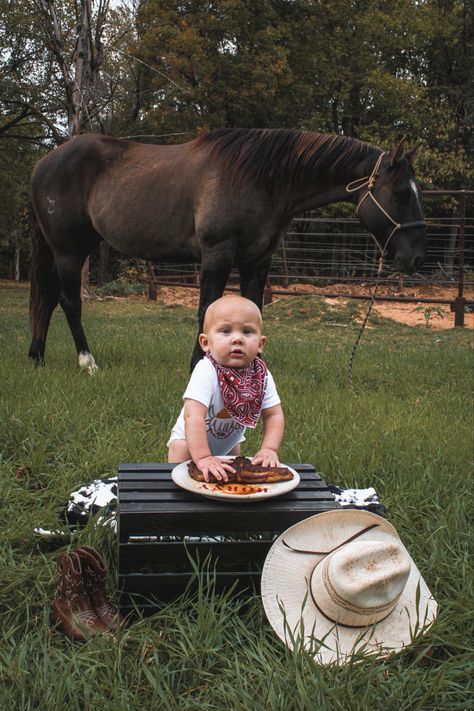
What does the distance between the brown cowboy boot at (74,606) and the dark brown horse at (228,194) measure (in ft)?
9.89

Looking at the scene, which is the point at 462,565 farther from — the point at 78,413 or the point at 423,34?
the point at 423,34

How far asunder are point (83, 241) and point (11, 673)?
4671 mm

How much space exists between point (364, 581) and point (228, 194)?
352 cm

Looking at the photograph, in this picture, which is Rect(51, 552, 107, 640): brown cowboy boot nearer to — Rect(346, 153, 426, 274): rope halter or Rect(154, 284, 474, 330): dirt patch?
Rect(346, 153, 426, 274): rope halter

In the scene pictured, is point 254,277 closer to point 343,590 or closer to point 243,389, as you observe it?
point 243,389

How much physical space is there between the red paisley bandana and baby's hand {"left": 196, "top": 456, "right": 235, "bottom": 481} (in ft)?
0.79

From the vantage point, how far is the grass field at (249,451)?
62.5 inches

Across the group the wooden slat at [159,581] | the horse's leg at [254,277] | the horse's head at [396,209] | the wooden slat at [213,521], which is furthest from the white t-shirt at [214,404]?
the horse's head at [396,209]

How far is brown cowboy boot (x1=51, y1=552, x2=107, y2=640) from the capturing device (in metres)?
1.82

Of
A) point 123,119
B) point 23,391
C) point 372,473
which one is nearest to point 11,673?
point 372,473

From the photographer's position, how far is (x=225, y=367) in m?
2.30

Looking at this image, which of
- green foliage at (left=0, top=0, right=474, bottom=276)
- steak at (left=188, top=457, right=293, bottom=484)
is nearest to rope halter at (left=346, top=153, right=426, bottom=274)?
steak at (left=188, top=457, right=293, bottom=484)

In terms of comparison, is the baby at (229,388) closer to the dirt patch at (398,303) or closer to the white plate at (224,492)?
the white plate at (224,492)

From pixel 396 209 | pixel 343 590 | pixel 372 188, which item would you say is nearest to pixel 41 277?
pixel 372 188
